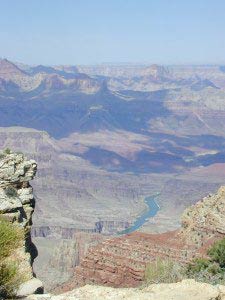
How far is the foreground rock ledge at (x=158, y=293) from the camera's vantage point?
15617 mm

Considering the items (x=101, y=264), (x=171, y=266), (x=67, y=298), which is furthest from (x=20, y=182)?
(x=101, y=264)

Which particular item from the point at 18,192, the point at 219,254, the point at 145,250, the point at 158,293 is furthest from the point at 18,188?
the point at 145,250

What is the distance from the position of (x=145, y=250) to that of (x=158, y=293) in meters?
35.0

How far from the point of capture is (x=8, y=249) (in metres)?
15.7

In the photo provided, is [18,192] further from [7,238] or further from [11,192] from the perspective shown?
[7,238]

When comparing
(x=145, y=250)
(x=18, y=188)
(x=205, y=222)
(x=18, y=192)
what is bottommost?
(x=145, y=250)

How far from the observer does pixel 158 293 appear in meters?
16.2

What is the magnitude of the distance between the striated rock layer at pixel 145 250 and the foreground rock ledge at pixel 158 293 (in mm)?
26315

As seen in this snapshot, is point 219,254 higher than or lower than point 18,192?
lower

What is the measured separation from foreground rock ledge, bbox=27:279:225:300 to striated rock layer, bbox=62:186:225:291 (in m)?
26.3

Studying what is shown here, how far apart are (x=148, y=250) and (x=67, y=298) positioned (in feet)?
114

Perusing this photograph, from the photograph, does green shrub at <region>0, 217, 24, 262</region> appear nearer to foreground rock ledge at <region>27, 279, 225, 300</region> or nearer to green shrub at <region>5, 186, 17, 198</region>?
foreground rock ledge at <region>27, 279, 225, 300</region>

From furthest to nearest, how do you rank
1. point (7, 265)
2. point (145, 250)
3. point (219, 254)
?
point (145, 250), point (219, 254), point (7, 265)

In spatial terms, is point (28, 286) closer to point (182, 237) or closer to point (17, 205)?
point (17, 205)
